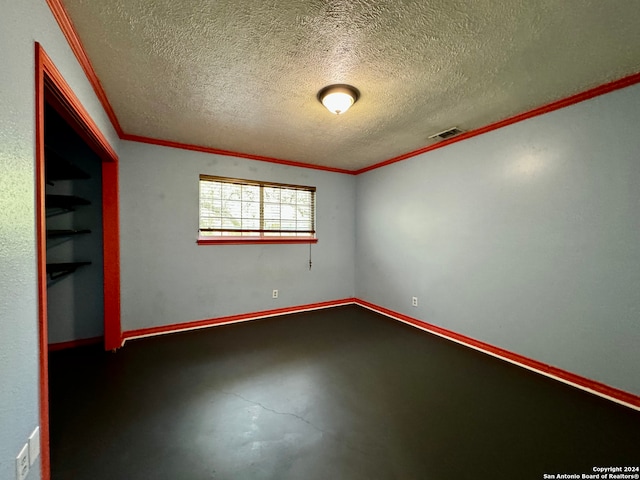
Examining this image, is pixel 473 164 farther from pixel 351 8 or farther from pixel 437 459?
pixel 437 459

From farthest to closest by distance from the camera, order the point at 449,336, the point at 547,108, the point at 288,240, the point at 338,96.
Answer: the point at 288,240 < the point at 449,336 < the point at 547,108 < the point at 338,96

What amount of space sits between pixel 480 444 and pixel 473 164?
2554 millimetres

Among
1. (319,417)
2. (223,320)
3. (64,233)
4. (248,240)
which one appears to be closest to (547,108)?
(319,417)

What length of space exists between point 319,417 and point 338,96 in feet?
7.77

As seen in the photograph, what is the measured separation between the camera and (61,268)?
2463 millimetres

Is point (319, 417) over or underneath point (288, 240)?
underneath

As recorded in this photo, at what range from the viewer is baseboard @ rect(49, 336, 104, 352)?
8.73 feet

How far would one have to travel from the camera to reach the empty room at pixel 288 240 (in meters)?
1.29

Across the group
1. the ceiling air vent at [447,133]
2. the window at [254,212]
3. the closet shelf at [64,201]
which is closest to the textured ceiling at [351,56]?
the ceiling air vent at [447,133]

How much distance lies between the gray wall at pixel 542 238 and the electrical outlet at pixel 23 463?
3372 millimetres

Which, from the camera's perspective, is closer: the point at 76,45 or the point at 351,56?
the point at 76,45

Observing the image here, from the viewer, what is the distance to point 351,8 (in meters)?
1.29

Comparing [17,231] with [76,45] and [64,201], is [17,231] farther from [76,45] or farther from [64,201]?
[64,201]

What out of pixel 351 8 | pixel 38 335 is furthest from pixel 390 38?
pixel 38 335
